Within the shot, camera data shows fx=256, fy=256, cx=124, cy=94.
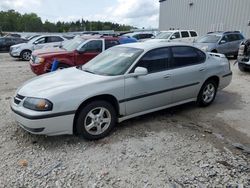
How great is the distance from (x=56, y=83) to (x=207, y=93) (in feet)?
11.1

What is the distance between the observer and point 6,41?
2167 cm

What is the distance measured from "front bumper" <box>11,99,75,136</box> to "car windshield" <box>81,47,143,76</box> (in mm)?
1122

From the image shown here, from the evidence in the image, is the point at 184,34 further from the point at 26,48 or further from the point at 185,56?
the point at 185,56

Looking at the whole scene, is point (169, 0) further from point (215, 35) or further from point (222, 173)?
point (222, 173)

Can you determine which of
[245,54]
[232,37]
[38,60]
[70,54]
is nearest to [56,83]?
[38,60]

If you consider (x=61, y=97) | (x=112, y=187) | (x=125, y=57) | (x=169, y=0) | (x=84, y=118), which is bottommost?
(x=112, y=187)

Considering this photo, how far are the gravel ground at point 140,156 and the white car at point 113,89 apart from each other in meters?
0.30

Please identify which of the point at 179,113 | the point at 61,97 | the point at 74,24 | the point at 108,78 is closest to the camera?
the point at 61,97

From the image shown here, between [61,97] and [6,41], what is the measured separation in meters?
20.7

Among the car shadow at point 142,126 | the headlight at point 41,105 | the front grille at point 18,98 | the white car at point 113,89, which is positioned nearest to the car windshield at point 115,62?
the white car at point 113,89

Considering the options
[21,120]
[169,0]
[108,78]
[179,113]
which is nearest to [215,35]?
[179,113]

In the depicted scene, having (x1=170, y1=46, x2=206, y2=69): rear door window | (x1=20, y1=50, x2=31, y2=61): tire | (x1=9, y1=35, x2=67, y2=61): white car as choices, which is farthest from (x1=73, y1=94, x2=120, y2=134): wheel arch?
(x1=20, y1=50, x2=31, y2=61): tire

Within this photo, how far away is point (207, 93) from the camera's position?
227 inches

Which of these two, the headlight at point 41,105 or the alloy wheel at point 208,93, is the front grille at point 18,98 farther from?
the alloy wheel at point 208,93
